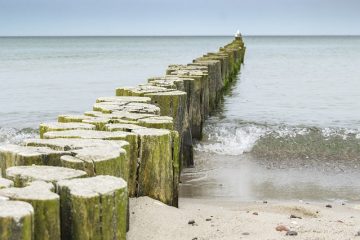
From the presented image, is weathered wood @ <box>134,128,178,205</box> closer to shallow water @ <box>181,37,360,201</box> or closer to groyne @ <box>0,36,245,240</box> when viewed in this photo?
groyne @ <box>0,36,245,240</box>

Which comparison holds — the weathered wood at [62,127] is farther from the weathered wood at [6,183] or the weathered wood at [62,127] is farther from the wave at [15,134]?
the wave at [15,134]

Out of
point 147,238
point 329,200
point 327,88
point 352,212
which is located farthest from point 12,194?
point 327,88

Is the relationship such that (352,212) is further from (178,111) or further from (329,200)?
(178,111)

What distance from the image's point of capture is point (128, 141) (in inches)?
172

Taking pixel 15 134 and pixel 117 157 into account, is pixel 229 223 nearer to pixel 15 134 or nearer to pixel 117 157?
pixel 117 157

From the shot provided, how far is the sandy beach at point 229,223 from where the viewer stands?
163 inches

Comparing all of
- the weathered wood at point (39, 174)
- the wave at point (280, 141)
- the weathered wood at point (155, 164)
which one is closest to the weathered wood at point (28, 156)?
the weathered wood at point (39, 174)

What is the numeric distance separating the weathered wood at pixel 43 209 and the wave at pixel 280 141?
20.8 feet

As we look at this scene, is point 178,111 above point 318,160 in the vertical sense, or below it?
above

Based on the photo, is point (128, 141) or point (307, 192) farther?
point (307, 192)

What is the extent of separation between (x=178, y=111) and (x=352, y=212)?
2.26 metres

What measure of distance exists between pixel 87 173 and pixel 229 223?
1527mm

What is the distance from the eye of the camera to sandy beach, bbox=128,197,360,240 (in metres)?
4.14

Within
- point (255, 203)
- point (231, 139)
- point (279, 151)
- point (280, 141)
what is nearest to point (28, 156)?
point (255, 203)
